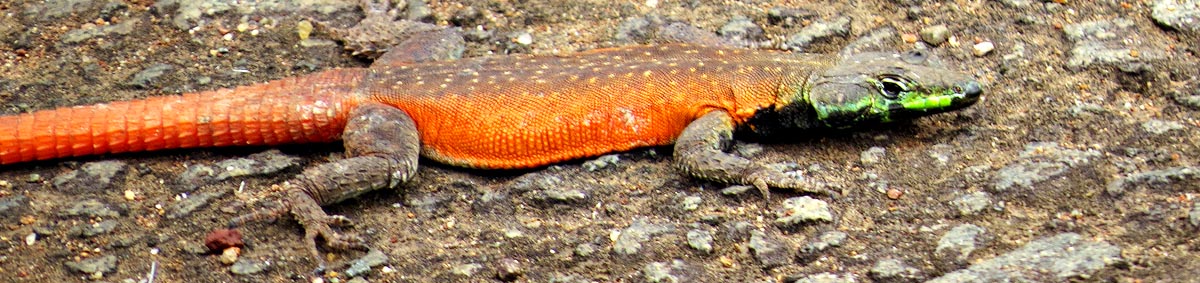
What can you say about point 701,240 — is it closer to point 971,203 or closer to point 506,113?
point 971,203

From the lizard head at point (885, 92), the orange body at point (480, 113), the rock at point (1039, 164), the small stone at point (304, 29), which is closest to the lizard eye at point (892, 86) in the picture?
the lizard head at point (885, 92)

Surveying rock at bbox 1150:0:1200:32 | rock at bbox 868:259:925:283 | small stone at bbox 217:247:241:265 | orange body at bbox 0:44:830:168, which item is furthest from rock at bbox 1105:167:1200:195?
small stone at bbox 217:247:241:265

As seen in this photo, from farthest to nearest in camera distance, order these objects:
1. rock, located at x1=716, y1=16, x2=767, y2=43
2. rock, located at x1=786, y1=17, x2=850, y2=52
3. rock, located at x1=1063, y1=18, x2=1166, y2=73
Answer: rock, located at x1=716, y1=16, x2=767, y2=43 < rock, located at x1=786, y1=17, x2=850, y2=52 < rock, located at x1=1063, y1=18, x2=1166, y2=73

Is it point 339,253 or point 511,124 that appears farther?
point 511,124

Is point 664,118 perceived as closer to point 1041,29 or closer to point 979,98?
point 979,98

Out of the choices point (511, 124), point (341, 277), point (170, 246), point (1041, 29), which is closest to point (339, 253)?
point (341, 277)

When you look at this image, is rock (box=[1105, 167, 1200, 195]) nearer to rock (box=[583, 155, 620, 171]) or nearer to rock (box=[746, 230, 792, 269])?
rock (box=[746, 230, 792, 269])
